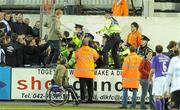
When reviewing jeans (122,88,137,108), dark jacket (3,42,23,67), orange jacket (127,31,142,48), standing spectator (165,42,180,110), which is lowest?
jeans (122,88,137,108)

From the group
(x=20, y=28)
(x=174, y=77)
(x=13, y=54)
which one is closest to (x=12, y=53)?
(x=13, y=54)

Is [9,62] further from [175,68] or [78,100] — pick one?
[175,68]

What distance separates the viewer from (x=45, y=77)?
22.5 m

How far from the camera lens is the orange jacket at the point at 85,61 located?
2195 cm

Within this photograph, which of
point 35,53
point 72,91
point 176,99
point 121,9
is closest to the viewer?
point 176,99

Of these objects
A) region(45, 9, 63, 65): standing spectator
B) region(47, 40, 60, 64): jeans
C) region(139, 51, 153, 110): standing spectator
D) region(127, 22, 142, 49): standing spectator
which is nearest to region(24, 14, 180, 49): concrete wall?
region(127, 22, 142, 49): standing spectator

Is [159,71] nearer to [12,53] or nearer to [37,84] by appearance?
[37,84]

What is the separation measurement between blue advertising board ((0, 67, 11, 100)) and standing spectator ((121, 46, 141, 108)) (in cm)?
398

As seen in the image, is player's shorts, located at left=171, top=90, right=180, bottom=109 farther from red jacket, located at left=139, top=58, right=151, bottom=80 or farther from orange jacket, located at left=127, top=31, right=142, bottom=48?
orange jacket, located at left=127, top=31, right=142, bottom=48

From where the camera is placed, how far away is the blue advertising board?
22344mm

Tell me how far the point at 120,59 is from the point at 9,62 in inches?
150

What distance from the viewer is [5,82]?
2242cm

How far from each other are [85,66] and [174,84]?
868cm

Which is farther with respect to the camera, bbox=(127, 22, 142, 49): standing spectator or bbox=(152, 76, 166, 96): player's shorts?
bbox=(127, 22, 142, 49): standing spectator
